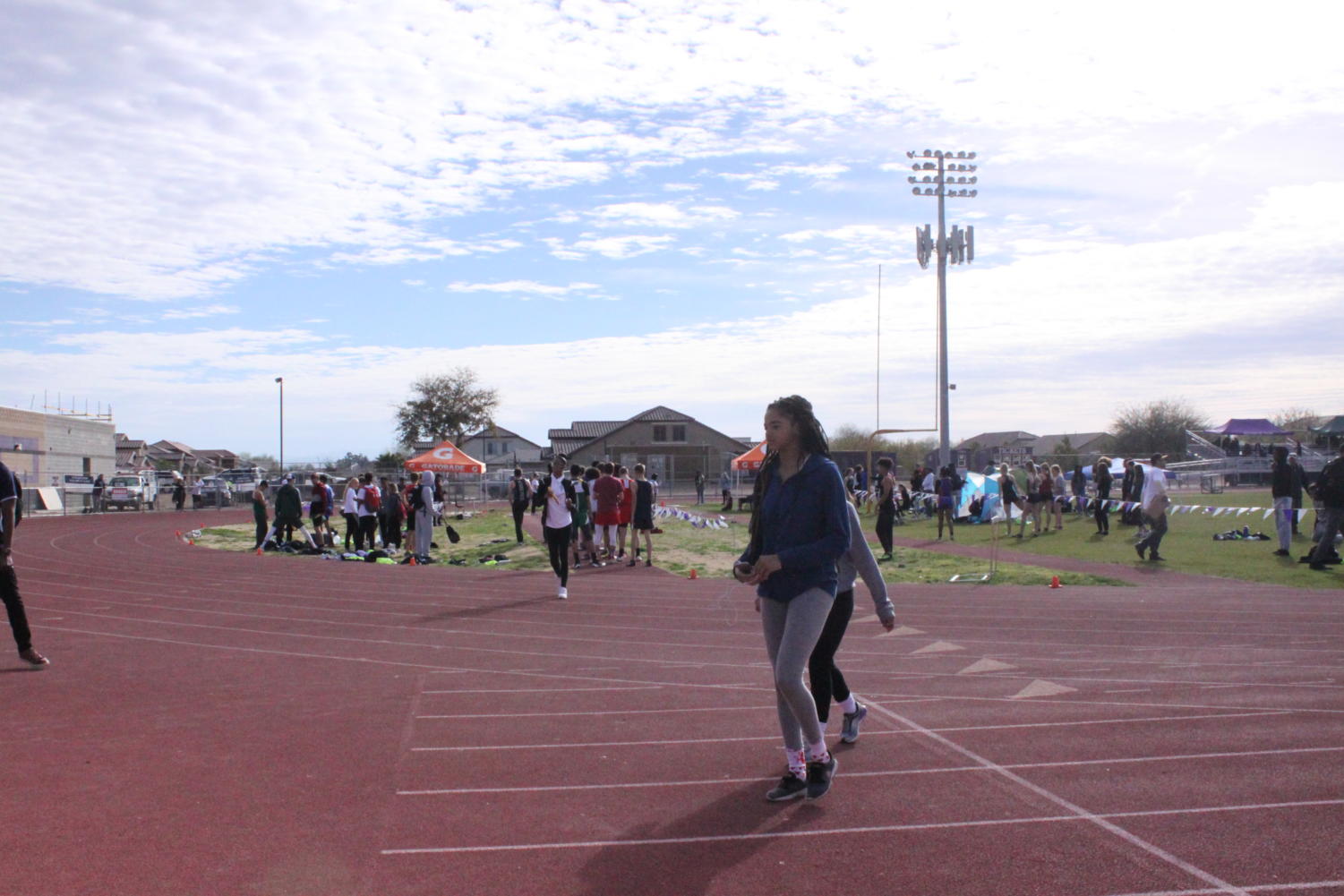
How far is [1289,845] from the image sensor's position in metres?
4.60

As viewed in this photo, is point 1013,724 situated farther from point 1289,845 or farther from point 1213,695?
point 1289,845

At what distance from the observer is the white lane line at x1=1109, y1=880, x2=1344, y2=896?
163 inches

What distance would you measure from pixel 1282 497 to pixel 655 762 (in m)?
16.6

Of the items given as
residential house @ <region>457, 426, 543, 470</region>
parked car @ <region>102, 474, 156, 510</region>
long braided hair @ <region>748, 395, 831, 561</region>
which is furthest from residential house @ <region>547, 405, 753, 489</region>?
long braided hair @ <region>748, 395, 831, 561</region>

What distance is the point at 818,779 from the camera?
536cm

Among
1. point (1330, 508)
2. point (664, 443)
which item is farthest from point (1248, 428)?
point (1330, 508)

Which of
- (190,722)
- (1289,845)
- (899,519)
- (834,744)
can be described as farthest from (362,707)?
(899,519)

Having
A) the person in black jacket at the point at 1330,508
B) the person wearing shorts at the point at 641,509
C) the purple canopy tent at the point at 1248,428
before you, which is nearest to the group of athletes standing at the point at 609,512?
the person wearing shorts at the point at 641,509

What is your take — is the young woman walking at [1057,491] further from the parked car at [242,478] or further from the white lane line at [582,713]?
the parked car at [242,478]

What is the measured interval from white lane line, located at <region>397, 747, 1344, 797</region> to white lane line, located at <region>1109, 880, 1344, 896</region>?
5.36 ft

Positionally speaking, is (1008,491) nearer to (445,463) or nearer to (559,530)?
(559,530)

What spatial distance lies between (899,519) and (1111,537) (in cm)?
939

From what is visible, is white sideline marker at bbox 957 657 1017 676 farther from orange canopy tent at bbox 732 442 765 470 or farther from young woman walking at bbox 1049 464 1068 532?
orange canopy tent at bbox 732 442 765 470

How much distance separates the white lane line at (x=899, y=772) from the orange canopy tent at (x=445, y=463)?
29562mm
